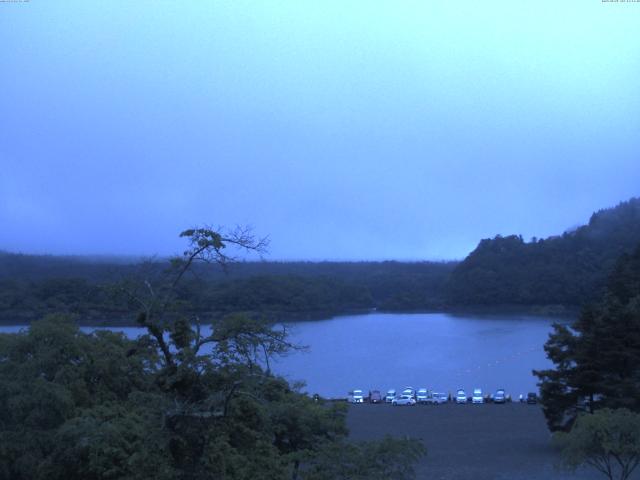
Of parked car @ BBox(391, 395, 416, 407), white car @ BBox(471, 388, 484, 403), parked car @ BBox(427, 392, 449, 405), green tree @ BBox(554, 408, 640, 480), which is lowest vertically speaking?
parked car @ BBox(391, 395, 416, 407)

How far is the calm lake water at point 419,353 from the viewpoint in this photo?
30125 millimetres

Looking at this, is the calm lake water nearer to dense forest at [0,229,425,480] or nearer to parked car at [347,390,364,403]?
parked car at [347,390,364,403]

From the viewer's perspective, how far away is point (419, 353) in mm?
40031

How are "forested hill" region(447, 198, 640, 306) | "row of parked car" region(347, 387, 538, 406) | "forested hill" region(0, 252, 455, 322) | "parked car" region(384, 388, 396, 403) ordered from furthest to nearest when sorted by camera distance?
"forested hill" region(447, 198, 640, 306)
"parked car" region(384, 388, 396, 403)
"row of parked car" region(347, 387, 538, 406)
"forested hill" region(0, 252, 455, 322)

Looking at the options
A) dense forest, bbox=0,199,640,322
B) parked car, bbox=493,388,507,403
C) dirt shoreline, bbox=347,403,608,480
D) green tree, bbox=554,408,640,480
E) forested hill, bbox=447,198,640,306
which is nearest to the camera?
green tree, bbox=554,408,640,480

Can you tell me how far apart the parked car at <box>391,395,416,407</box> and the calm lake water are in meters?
3.04

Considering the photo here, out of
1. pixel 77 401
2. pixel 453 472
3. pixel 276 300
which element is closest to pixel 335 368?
pixel 276 300

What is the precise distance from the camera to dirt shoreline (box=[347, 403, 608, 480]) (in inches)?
508

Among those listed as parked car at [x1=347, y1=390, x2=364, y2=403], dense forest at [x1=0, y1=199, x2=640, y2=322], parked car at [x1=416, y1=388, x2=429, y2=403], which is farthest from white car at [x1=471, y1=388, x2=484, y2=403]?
dense forest at [x1=0, y1=199, x2=640, y2=322]

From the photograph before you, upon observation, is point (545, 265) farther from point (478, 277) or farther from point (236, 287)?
point (236, 287)

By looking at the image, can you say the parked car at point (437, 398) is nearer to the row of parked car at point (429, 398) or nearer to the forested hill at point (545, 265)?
the row of parked car at point (429, 398)

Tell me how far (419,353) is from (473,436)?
23224mm

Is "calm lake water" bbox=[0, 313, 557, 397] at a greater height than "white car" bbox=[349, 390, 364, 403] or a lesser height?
greater

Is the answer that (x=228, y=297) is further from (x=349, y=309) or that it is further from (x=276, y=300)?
(x=349, y=309)
